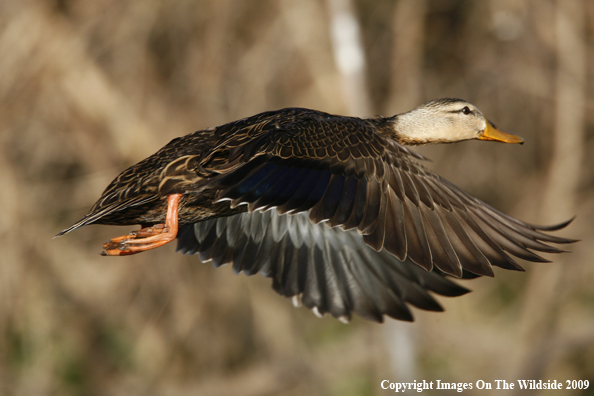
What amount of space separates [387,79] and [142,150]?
3.31 metres

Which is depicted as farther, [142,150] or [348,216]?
[142,150]

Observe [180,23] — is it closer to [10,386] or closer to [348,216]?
[10,386]

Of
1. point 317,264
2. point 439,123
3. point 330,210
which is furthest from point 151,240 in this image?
point 439,123

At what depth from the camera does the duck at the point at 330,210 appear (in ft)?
10.1

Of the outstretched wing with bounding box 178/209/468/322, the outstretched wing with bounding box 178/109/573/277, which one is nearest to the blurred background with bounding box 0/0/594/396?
the outstretched wing with bounding box 178/209/468/322

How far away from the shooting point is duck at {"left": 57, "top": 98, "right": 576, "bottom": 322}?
3068 mm

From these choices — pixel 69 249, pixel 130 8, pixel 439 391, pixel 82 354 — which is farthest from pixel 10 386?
pixel 439 391

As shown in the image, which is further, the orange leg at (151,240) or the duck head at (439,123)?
the duck head at (439,123)

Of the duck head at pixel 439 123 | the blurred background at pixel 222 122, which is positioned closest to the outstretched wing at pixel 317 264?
the duck head at pixel 439 123

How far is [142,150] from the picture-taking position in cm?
710

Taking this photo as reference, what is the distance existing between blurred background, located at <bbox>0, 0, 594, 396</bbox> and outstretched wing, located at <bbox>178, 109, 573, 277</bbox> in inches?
141

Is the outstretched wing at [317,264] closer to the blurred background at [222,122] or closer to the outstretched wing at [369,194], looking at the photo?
the outstretched wing at [369,194]

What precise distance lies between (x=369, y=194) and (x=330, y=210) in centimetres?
23

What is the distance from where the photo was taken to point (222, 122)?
7.41 meters
